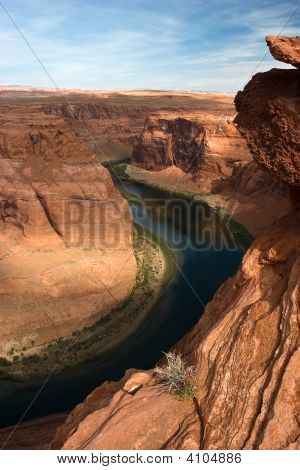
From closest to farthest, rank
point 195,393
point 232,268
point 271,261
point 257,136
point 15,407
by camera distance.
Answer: point 195,393 → point 257,136 → point 271,261 → point 15,407 → point 232,268

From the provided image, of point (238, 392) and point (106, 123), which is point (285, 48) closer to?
point (238, 392)

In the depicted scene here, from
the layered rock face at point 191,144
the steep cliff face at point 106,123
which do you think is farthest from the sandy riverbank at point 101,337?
the steep cliff face at point 106,123

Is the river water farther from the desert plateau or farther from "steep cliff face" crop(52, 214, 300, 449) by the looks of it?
"steep cliff face" crop(52, 214, 300, 449)

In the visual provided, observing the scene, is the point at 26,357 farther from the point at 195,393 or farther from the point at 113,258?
the point at 195,393

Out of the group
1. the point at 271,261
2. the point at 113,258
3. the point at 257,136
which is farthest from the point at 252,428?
the point at 113,258

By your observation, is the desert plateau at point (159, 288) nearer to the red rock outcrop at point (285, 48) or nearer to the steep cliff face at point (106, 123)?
the red rock outcrop at point (285, 48)

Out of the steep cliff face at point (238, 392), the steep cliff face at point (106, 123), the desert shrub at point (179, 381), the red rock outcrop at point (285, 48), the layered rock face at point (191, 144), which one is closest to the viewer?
the steep cliff face at point (238, 392)
